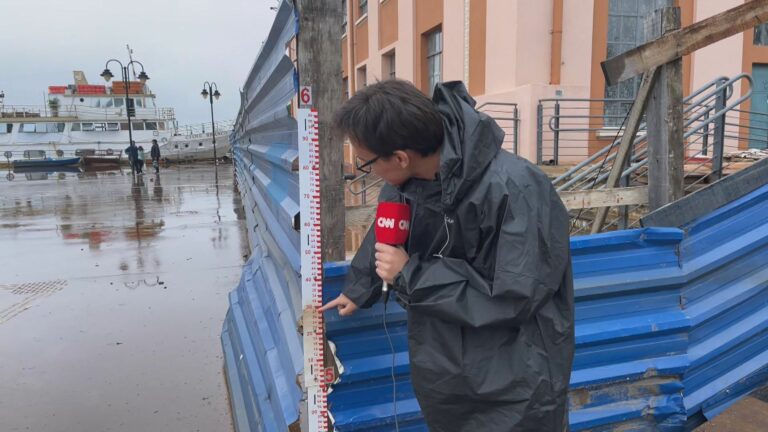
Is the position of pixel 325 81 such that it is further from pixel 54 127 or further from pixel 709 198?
pixel 54 127

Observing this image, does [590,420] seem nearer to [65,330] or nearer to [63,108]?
[65,330]

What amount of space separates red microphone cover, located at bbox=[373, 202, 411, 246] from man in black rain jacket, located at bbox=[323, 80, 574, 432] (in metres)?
0.04

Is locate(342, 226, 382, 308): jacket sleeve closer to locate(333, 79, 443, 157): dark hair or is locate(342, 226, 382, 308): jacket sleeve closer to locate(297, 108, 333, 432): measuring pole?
locate(297, 108, 333, 432): measuring pole

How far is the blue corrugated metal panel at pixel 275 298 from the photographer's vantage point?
7.67ft

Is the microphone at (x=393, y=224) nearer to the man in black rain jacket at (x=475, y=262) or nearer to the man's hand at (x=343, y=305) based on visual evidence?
the man in black rain jacket at (x=475, y=262)

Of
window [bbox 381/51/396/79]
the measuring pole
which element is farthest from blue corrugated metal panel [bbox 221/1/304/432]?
window [bbox 381/51/396/79]

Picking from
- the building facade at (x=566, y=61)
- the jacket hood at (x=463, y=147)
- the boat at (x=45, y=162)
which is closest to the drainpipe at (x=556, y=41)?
the building facade at (x=566, y=61)

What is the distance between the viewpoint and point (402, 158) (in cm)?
162

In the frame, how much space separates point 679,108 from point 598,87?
772 cm

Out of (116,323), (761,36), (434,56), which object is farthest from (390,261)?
(434,56)

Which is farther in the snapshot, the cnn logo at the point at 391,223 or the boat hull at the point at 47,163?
the boat hull at the point at 47,163

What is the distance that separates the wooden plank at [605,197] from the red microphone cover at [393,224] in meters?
1.67

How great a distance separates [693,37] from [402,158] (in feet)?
7.10

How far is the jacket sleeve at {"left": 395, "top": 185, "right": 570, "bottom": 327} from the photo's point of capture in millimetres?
1457
